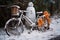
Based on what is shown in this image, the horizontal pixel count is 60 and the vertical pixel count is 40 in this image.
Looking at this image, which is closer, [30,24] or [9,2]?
[30,24]

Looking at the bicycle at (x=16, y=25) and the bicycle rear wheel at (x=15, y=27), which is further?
the bicycle rear wheel at (x=15, y=27)

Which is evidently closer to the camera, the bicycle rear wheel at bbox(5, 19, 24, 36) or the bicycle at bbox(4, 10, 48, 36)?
the bicycle at bbox(4, 10, 48, 36)

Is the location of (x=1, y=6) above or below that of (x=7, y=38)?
above

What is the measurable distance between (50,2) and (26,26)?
6034 millimetres

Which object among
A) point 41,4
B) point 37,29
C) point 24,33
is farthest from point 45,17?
point 41,4

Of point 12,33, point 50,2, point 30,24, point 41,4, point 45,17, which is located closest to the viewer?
point 12,33

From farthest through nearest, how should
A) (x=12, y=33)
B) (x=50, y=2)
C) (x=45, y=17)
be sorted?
(x=50, y=2) < (x=45, y=17) < (x=12, y=33)

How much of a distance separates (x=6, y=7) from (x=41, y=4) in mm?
3458

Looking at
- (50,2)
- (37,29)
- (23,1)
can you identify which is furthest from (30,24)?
(50,2)

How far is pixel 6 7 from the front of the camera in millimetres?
10555

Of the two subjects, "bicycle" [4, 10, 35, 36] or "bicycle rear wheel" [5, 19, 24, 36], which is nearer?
"bicycle" [4, 10, 35, 36]

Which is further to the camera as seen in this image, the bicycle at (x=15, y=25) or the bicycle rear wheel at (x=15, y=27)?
the bicycle rear wheel at (x=15, y=27)

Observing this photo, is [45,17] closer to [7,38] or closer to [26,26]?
[26,26]

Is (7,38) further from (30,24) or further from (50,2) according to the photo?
(50,2)
